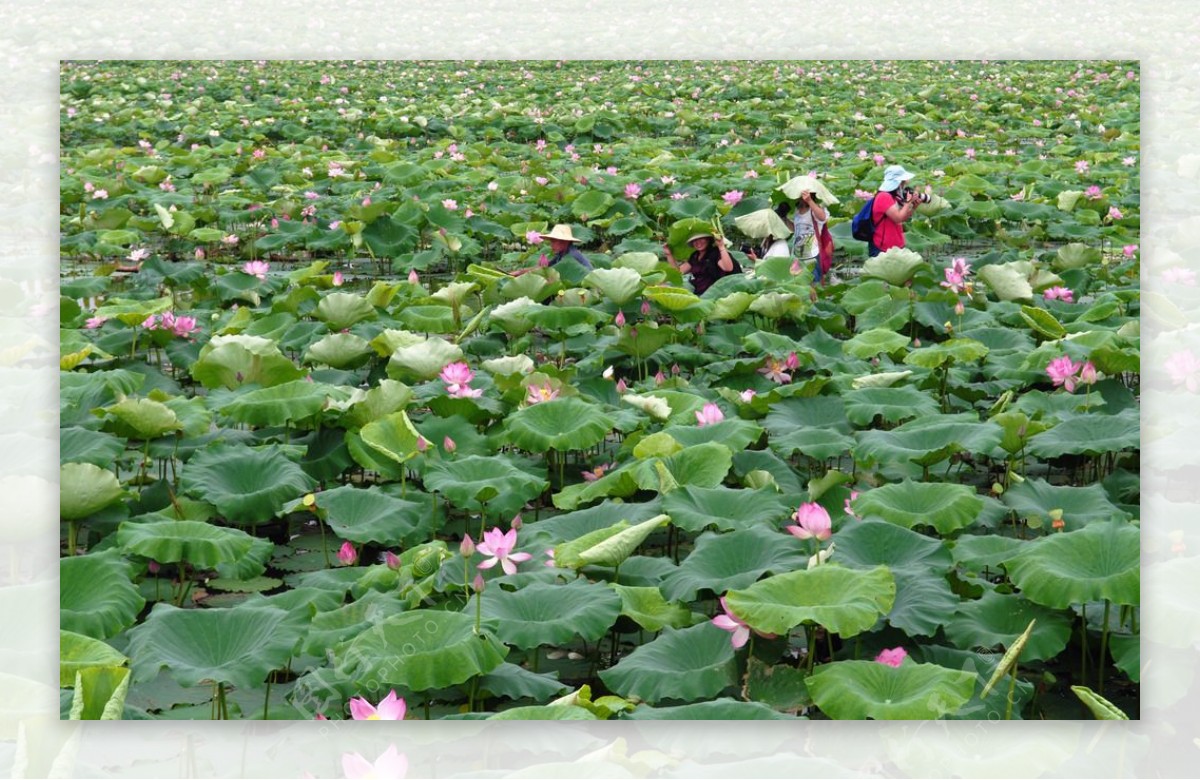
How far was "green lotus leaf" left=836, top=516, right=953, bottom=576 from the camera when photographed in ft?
9.75

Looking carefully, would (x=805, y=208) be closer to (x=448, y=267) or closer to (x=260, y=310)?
(x=448, y=267)

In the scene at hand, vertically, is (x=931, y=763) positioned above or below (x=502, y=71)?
below

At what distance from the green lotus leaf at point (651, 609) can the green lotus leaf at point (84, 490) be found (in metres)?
1.26

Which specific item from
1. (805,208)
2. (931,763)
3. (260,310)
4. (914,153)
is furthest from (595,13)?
(931,763)

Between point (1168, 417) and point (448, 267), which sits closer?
point (1168, 417)

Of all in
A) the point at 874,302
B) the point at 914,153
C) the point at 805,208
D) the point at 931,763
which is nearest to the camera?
the point at 931,763

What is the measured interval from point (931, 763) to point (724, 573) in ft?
2.17

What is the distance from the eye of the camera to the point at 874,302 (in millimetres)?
5281

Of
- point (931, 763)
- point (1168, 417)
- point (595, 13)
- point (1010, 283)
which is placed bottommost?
point (931, 763)

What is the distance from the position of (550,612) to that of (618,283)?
2.37 m

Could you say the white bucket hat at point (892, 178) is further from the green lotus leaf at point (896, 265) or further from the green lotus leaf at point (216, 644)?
the green lotus leaf at point (216, 644)

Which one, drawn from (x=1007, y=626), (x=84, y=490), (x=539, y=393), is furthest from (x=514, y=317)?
(x=1007, y=626)

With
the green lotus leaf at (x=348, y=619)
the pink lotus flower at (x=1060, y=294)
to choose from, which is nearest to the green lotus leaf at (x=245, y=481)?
the green lotus leaf at (x=348, y=619)

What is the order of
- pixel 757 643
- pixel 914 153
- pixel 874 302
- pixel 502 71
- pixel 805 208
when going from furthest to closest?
pixel 914 153 < pixel 805 208 < pixel 874 302 < pixel 502 71 < pixel 757 643
